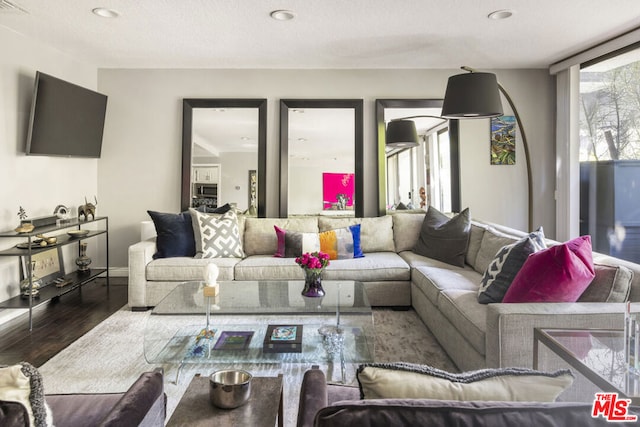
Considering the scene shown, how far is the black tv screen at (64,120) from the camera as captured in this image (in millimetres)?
3684

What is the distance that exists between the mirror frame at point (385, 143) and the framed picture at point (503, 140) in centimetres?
40

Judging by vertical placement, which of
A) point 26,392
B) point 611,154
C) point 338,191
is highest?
point 611,154

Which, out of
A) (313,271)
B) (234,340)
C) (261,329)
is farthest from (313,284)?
(234,340)

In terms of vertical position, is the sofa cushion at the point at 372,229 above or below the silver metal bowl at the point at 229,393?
above

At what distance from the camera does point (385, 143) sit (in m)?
4.75

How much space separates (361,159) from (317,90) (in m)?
0.92

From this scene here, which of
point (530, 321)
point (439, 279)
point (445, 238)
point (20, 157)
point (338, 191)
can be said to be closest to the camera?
point (530, 321)

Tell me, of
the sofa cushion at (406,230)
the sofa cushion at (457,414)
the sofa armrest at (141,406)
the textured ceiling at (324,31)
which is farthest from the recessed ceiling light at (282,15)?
the sofa cushion at (457,414)

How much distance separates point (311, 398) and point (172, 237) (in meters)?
3.16

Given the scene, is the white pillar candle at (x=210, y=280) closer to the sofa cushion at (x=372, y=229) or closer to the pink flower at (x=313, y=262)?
the pink flower at (x=313, y=262)

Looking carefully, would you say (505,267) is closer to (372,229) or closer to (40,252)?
(372,229)

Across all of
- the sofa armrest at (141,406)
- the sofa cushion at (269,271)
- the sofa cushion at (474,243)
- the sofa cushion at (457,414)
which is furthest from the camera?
the sofa cushion at (269,271)

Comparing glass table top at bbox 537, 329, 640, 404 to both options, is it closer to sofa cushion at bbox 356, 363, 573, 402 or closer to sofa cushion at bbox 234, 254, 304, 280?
sofa cushion at bbox 356, 363, 573, 402

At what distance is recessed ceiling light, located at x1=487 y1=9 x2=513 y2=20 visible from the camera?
3188 millimetres
